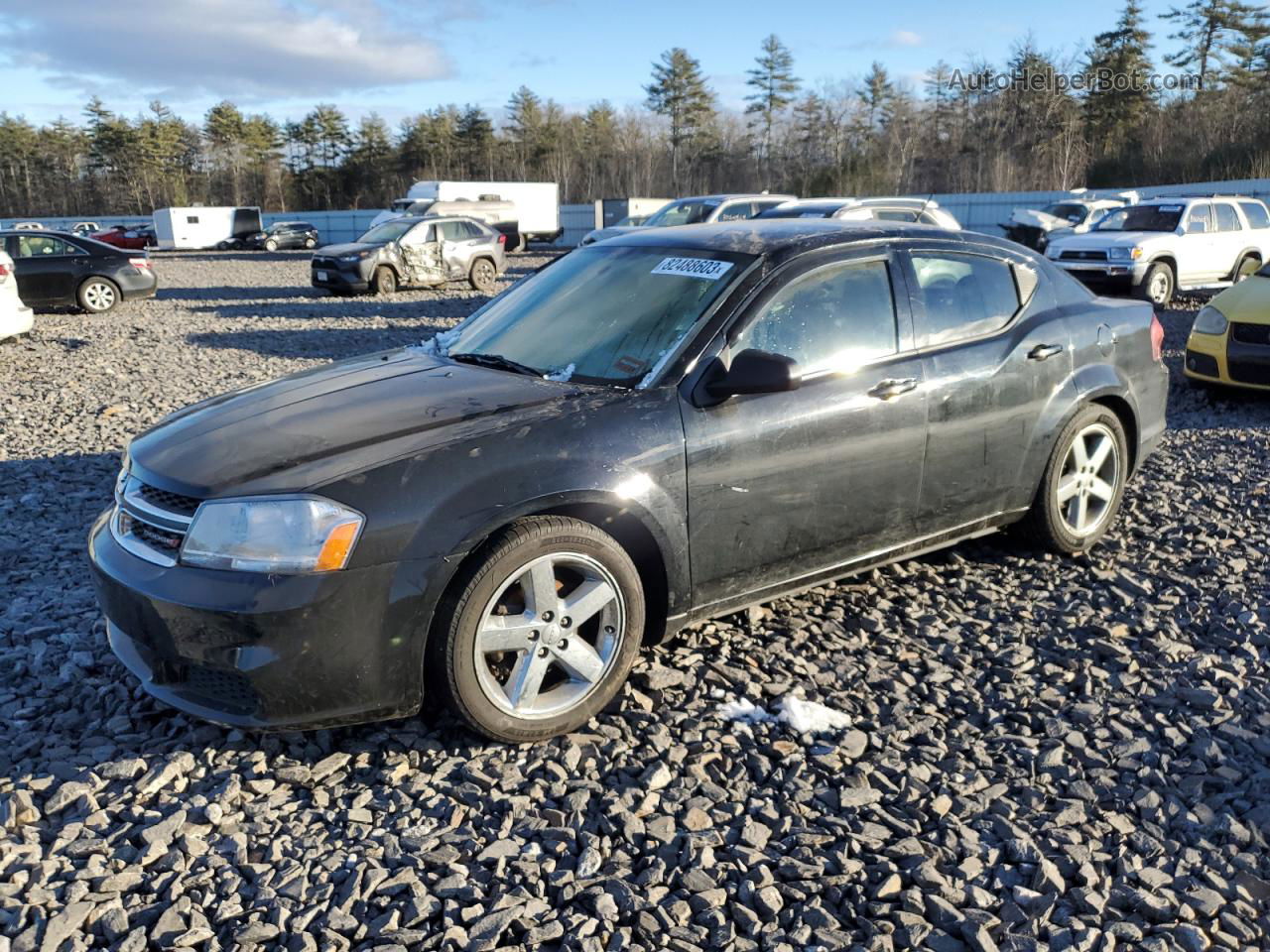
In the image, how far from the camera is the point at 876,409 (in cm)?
398

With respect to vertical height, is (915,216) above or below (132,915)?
above

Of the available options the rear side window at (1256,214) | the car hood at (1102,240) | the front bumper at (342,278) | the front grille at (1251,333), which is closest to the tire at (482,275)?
the front bumper at (342,278)

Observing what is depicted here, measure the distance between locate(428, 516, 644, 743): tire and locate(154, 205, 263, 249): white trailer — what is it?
47.3 metres

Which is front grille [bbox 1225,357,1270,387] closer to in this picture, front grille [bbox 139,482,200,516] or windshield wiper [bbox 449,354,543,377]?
windshield wiper [bbox 449,354,543,377]

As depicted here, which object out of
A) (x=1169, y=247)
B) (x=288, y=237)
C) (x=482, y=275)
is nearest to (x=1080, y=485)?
(x=1169, y=247)

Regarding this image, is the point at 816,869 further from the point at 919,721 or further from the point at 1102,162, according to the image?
the point at 1102,162

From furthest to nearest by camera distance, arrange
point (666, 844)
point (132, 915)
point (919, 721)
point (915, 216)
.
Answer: point (915, 216) < point (919, 721) < point (666, 844) < point (132, 915)

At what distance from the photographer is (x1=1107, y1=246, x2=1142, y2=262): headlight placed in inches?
616

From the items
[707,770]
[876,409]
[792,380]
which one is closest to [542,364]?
[792,380]

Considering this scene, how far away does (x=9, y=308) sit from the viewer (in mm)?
11711

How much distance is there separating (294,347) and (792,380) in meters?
10.7

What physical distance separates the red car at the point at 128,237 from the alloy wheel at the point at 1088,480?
42.0 metres

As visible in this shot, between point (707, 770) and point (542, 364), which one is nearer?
point (707, 770)

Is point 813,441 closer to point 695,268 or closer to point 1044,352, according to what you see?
point 695,268
